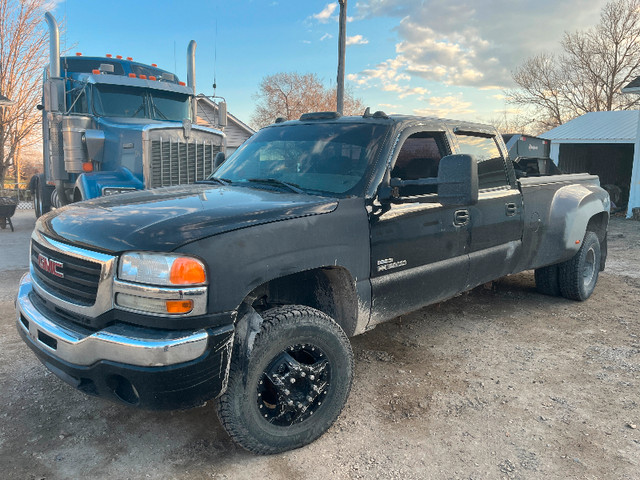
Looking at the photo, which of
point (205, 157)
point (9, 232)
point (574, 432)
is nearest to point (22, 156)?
point (9, 232)

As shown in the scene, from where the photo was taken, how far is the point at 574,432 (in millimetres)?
3035

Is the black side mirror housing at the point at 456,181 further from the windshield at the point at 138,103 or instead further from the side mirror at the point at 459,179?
the windshield at the point at 138,103

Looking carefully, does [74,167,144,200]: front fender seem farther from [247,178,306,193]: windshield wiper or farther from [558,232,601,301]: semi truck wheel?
[558,232,601,301]: semi truck wheel

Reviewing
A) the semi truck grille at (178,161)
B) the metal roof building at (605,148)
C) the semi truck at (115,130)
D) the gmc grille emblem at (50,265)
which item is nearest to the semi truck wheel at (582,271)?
the gmc grille emblem at (50,265)

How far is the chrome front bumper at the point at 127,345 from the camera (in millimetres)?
2250

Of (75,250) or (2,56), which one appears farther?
(2,56)

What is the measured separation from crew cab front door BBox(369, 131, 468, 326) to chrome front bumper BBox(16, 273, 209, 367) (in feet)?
4.37

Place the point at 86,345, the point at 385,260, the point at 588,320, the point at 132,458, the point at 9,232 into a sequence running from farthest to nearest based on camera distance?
1. the point at 9,232
2. the point at 588,320
3. the point at 385,260
4. the point at 132,458
5. the point at 86,345

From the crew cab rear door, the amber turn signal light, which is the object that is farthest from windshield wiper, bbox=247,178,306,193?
the crew cab rear door

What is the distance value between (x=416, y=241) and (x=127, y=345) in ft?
6.65

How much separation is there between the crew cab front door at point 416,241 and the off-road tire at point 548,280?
2233 mm

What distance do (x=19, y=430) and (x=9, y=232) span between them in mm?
9584

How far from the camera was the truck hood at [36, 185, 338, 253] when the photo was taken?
2.39m

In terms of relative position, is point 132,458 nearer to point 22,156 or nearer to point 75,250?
point 75,250
